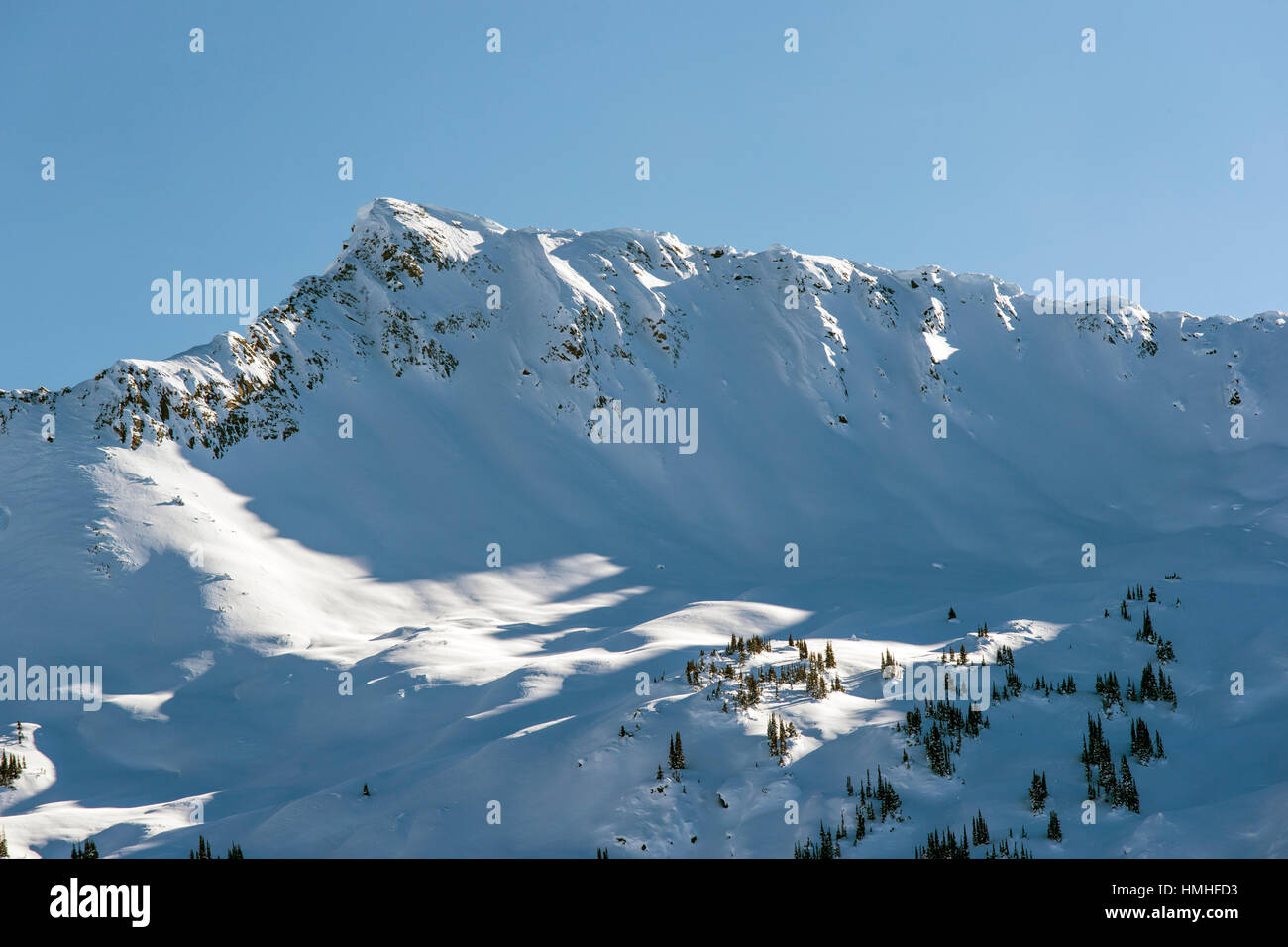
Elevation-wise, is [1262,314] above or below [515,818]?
above

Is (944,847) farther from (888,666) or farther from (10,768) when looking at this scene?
(10,768)

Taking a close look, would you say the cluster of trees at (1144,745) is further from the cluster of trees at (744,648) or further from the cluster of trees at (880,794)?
the cluster of trees at (744,648)

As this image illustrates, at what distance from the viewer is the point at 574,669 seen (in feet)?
70.5

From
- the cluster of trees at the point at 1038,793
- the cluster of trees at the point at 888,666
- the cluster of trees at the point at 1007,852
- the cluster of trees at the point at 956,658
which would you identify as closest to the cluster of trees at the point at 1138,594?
the cluster of trees at the point at 956,658

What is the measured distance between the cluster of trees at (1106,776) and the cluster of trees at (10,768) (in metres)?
19.5

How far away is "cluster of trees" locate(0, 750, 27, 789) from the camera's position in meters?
17.7

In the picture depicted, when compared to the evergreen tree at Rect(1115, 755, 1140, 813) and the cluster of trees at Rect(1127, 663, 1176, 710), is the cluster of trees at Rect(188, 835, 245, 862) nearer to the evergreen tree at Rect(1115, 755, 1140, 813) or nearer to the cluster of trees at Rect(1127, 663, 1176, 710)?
the evergreen tree at Rect(1115, 755, 1140, 813)

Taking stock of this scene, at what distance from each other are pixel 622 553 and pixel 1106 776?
23.8 metres

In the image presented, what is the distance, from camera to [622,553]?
36.4 m

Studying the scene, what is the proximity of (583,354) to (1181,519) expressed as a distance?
3044 cm

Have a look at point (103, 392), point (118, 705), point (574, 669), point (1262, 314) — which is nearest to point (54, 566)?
point (118, 705)

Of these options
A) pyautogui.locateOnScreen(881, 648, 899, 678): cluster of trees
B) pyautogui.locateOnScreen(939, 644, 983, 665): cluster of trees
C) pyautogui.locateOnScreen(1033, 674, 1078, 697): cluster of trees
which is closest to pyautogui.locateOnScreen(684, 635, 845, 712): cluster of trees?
pyautogui.locateOnScreen(881, 648, 899, 678): cluster of trees

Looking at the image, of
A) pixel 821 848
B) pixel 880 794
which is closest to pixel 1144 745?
pixel 880 794
